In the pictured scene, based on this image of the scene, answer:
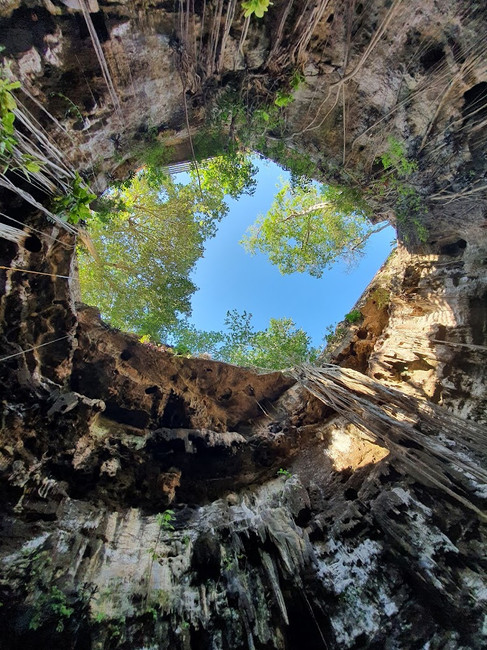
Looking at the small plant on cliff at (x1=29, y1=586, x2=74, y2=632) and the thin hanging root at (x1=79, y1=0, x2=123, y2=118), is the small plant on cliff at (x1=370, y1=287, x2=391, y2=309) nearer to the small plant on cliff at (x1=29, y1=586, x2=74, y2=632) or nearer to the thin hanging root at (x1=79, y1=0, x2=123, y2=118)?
the thin hanging root at (x1=79, y1=0, x2=123, y2=118)

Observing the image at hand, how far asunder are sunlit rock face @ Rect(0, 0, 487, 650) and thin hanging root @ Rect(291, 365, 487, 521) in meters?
0.07

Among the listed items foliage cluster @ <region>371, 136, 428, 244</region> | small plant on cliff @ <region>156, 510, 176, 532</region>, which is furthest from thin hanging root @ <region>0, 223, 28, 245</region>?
foliage cluster @ <region>371, 136, 428, 244</region>

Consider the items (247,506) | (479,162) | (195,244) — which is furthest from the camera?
(195,244)

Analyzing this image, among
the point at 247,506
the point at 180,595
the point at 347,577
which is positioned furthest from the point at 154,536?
the point at 347,577

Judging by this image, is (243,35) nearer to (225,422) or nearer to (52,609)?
(225,422)

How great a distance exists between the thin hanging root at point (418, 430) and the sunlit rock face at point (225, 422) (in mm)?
72

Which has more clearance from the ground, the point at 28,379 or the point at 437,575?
the point at 28,379

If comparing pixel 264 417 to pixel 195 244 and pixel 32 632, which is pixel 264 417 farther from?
pixel 32 632

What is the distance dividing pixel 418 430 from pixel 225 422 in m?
4.29

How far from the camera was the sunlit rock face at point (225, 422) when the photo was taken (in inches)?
137

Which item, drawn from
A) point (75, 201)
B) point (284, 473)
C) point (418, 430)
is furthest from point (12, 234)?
point (418, 430)

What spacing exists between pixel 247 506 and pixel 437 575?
2725 mm

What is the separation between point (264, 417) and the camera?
8.18m

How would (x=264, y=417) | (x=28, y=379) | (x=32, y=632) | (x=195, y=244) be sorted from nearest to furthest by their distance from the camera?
1. (x=32, y=632)
2. (x=28, y=379)
3. (x=264, y=417)
4. (x=195, y=244)
